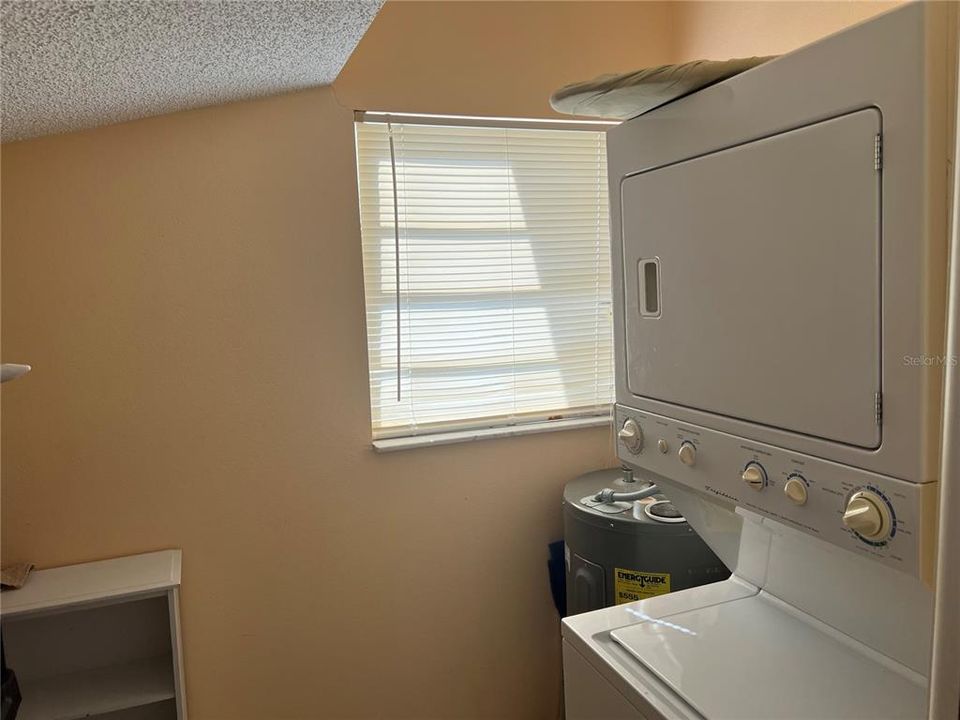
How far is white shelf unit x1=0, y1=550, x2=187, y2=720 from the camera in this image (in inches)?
66.7

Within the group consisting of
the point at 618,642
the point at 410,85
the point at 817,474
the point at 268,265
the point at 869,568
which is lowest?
the point at 618,642

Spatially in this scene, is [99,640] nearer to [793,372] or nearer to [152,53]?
[152,53]

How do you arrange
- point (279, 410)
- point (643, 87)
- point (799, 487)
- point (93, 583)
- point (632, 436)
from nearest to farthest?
point (799, 487), point (643, 87), point (632, 436), point (93, 583), point (279, 410)

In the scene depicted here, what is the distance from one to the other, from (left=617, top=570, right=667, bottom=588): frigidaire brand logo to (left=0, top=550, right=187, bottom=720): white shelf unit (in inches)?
42.8

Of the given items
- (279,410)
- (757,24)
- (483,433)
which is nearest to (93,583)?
(279,410)

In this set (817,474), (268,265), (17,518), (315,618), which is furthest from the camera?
(315,618)

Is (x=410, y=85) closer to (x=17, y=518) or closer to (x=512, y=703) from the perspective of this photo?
(x=17, y=518)

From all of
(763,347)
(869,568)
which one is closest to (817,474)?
(763,347)

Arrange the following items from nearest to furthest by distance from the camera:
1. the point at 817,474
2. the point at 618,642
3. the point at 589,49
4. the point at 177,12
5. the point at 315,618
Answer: the point at 817,474, the point at 177,12, the point at 618,642, the point at 315,618, the point at 589,49

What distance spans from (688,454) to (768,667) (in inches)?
14.4

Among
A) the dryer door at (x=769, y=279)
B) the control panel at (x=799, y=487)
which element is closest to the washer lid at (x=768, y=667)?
the control panel at (x=799, y=487)

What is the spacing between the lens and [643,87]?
3.54 ft

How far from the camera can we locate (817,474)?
927 mm

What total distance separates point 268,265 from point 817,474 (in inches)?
58.9
